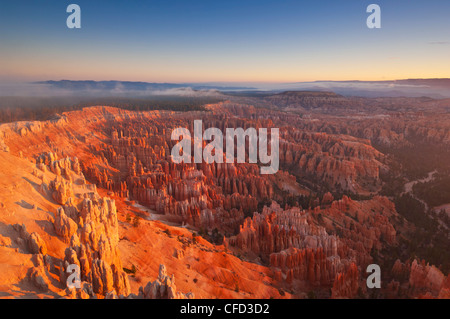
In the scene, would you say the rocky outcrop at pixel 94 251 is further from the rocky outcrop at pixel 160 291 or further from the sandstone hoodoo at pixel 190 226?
the rocky outcrop at pixel 160 291

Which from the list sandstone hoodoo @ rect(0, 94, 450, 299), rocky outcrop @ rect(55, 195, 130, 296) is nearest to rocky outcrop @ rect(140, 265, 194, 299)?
sandstone hoodoo @ rect(0, 94, 450, 299)

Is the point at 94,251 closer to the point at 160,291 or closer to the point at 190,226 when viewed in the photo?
the point at 160,291

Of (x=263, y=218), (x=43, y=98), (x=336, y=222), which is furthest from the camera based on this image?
(x=43, y=98)


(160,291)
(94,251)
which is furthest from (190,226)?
(160,291)

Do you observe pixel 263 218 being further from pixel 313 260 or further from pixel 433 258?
pixel 433 258

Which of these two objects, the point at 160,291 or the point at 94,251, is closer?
the point at 160,291

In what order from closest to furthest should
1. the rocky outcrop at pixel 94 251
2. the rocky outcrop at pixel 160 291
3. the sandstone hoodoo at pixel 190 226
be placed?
the rocky outcrop at pixel 160 291
the rocky outcrop at pixel 94 251
the sandstone hoodoo at pixel 190 226

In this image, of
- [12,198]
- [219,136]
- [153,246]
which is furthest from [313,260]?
[219,136]

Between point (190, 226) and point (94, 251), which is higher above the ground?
point (94, 251)

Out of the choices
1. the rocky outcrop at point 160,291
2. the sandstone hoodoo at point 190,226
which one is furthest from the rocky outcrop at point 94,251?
the rocky outcrop at point 160,291

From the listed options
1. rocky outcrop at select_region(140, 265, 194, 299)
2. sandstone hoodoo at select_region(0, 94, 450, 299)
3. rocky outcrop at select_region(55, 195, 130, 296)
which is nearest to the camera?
rocky outcrop at select_region(140, 265, 194, 299)

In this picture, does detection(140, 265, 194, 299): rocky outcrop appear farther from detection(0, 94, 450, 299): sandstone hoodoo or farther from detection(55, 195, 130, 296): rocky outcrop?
detection(55, 195, 130, 296): rocky outcrop
